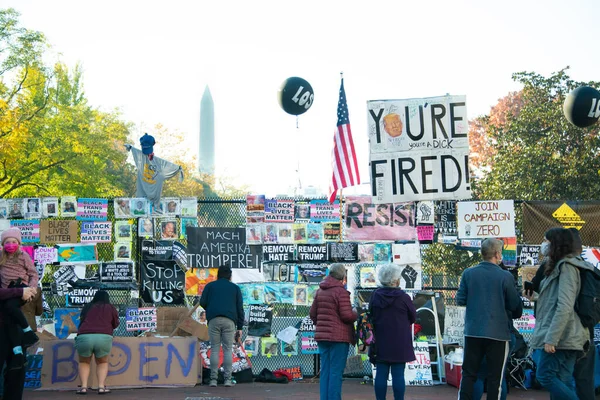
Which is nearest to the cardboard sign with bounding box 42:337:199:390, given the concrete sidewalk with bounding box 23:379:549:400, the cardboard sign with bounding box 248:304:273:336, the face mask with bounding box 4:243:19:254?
the concrete sidewalk with bounding box 23:379:549:400

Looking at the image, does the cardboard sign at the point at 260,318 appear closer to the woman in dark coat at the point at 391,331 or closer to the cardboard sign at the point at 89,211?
the cardboard sign at the point at 89,211

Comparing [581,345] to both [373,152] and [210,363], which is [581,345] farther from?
[210,363]

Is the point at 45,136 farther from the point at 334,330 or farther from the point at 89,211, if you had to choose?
the point at 334,330

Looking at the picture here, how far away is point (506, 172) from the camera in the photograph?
2562 centimetres

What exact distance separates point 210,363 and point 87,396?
5.72 feet

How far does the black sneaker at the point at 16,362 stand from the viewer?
7.58 meters

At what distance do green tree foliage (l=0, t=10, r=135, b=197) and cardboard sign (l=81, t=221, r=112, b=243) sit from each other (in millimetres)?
15689

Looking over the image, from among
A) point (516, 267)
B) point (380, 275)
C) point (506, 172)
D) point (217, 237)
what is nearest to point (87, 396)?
point (217, 237)

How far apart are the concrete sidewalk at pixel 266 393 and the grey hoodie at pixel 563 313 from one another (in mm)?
3853

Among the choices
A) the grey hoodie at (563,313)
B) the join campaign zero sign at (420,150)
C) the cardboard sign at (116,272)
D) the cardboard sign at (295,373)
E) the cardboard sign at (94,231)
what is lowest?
the cardboard sign at (295,373)

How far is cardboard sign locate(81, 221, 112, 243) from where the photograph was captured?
37.0 ft

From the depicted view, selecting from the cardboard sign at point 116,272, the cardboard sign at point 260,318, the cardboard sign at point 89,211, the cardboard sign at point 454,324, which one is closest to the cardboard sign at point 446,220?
the cardboard sign at point 454,324

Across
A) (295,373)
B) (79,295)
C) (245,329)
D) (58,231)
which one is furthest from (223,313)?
(58,231)

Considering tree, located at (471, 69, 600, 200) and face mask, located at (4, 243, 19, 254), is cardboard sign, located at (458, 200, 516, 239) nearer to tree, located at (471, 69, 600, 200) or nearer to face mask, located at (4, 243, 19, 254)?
face mask, located at (4, 243, 19, 254)
